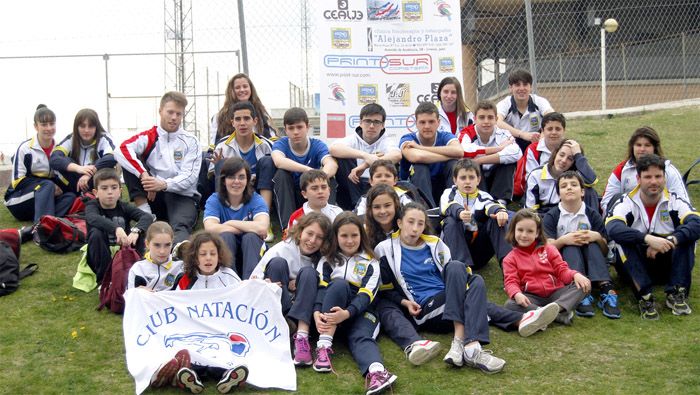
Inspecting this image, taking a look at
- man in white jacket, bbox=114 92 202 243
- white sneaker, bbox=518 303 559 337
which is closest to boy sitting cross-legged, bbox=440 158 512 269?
white sneaker, bbox=518 303 559 337

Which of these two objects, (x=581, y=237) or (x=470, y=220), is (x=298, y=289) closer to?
(x=470, y=220)

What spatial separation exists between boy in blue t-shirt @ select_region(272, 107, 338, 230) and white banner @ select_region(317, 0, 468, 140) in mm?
2245

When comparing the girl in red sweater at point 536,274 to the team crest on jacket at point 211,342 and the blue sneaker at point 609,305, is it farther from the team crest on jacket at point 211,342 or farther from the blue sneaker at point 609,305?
the team crest on jacket at point 211,342

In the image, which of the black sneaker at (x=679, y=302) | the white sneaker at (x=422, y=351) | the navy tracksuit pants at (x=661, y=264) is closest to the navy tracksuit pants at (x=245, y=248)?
the white sneaker at (x=422, y=351)

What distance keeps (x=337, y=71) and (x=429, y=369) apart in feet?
17.2

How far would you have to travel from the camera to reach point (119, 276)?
5.87 meters

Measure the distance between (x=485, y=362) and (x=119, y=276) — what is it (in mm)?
2654

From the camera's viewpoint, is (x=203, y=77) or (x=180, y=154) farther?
(x=203, y=77)

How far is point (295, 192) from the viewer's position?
7254mm

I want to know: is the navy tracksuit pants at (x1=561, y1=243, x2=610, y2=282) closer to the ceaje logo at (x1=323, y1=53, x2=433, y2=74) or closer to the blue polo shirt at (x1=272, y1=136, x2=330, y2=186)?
the blue polo shirt at (x1=272, y1=136, x2=330, y2=186)

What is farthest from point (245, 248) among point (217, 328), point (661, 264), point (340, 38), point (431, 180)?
point (340, 38)

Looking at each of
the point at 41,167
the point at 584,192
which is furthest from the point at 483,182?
the point at 41,167

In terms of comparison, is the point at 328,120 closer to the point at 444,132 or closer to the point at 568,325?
the point at 444,132

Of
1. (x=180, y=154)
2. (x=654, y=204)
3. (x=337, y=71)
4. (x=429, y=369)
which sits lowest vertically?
(x=429, y=369)
